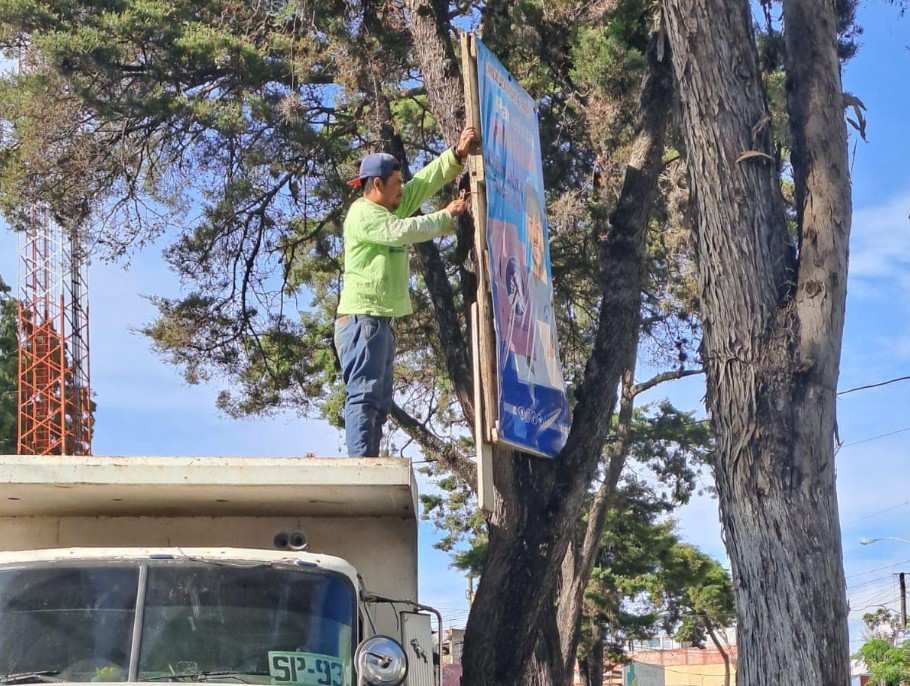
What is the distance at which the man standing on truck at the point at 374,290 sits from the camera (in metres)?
6.75

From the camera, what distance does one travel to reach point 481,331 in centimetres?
686

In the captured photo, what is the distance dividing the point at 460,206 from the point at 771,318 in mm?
1924

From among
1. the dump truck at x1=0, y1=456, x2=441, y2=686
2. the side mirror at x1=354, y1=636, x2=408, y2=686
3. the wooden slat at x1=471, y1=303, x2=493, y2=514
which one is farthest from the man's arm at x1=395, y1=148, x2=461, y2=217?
the side mirror at x1=354, y1=636, x2=408, y2=686

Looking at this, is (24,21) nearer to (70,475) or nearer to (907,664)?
(70,475)

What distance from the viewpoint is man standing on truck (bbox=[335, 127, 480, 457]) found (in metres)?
6.75

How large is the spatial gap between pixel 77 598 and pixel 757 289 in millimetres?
4261

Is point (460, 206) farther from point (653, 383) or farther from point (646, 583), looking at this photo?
point (646, 583)

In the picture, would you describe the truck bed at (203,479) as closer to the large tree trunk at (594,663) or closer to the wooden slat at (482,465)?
the wooden slat at (482,465)

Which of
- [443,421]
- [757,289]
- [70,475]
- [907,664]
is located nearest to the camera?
[70,475]

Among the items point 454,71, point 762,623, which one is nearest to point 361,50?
point 454,71

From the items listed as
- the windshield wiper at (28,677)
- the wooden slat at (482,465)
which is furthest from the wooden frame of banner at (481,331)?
the windshield wiper at (28,677)

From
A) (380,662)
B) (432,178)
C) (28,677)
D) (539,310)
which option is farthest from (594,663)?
(28,677)

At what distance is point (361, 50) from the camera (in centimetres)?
1153

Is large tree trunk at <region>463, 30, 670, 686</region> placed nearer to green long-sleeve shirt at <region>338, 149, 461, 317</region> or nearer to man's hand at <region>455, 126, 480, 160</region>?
green long-sleeve shirt at <region>338, 149, 461, 317</region>
